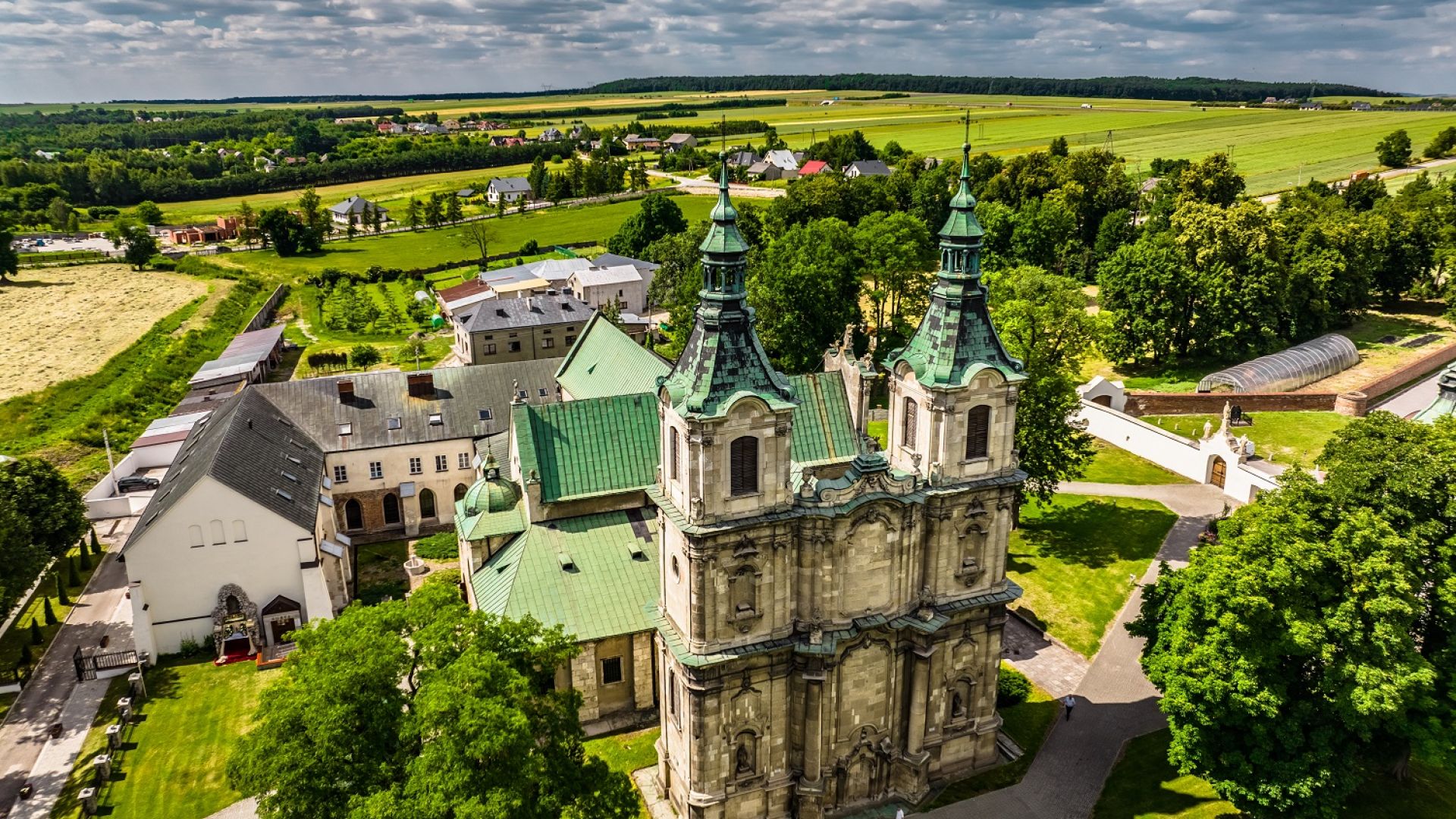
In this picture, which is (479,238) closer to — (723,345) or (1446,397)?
(723,345)

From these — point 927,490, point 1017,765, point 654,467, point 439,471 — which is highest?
point 927,490

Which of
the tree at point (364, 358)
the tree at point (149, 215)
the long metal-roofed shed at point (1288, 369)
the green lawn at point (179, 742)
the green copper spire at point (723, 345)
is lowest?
the green lawn at point (179, 742)

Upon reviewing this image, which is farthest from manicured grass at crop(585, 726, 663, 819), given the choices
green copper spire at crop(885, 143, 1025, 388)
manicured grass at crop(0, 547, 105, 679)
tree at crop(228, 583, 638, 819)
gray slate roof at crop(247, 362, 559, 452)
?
manicured grass at crop(0, 547, 105, 679)

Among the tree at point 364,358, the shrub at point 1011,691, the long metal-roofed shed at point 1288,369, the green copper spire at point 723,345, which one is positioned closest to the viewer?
the green copper spire at point 723,345

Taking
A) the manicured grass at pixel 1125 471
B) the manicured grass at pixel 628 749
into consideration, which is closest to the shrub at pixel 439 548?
the manicured grass at pixel 628 749

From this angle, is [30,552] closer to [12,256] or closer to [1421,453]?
[1421,453]

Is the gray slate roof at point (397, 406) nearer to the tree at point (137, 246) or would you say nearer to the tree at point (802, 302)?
the tree at point (802, 302)

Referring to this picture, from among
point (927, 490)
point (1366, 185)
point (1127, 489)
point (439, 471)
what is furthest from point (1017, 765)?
point (1366, 185)
